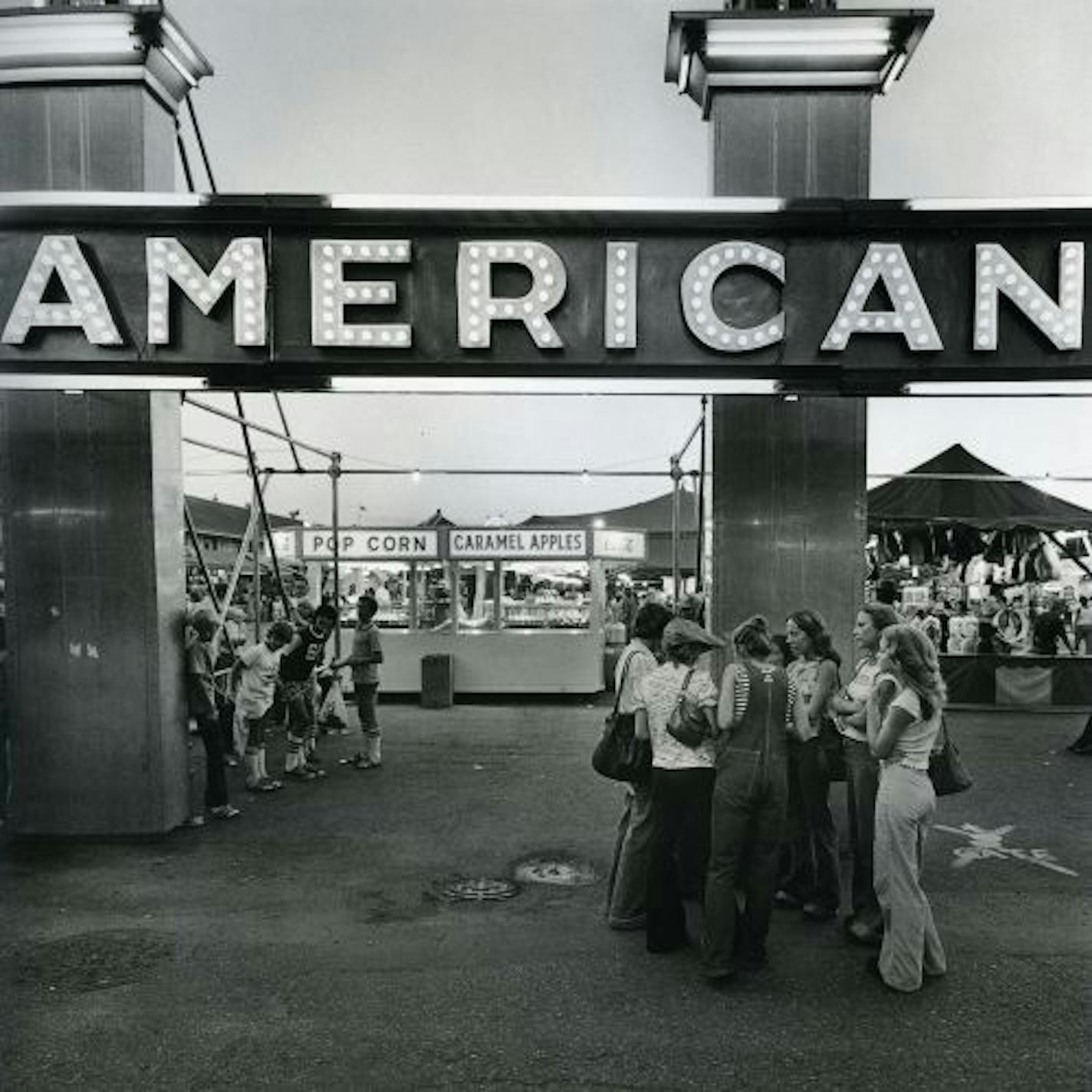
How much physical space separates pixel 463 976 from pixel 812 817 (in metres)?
2.46

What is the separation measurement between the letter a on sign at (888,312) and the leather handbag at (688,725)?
249cm

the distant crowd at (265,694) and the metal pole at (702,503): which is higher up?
the metal pole at (702,503)

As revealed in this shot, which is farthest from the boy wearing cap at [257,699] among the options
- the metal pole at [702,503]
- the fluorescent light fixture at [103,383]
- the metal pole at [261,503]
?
the metal pole at [702,503]

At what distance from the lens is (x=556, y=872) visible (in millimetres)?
6523

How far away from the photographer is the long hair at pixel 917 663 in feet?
15.3

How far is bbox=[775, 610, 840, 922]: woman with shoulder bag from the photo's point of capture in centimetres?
566

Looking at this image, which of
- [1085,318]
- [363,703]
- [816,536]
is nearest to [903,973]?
[816,536]

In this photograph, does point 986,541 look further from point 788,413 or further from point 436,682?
point 788,413

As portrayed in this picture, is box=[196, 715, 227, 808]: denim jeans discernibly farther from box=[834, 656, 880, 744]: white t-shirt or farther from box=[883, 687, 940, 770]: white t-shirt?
box=[883, 687, 940, 770]: white t-shirt

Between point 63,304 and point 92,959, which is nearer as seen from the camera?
point 92,959

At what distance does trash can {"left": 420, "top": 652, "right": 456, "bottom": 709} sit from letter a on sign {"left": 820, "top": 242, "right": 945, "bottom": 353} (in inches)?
400

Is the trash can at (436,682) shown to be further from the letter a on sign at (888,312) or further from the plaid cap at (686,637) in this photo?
the letter a on sign at (888,312)

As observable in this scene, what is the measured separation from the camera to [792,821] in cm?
579

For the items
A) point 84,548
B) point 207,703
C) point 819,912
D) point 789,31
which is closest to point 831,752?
point 819,912
